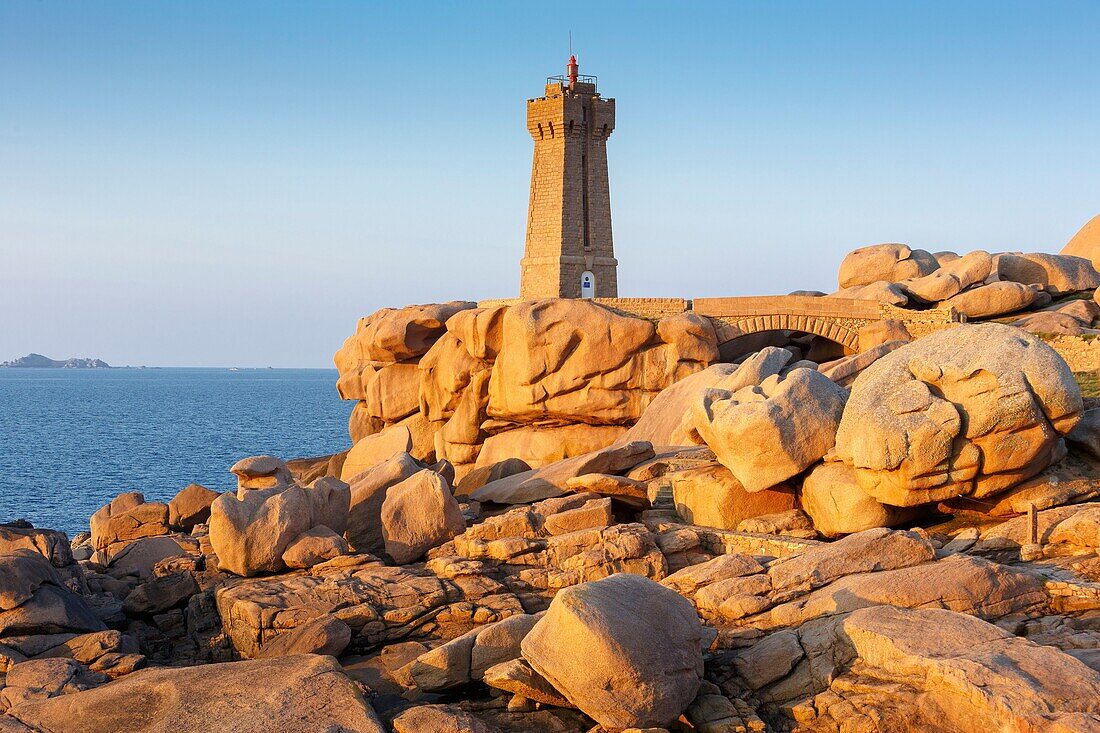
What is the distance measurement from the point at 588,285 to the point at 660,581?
28080mm

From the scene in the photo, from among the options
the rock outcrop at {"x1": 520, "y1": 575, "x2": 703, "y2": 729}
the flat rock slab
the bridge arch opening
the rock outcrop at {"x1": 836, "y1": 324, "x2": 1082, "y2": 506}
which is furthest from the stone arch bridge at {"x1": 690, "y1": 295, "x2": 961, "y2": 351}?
the flat rock slab

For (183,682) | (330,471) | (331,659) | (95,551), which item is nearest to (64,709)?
(183,682)

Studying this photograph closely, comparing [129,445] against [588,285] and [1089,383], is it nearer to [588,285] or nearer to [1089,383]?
[588,285]

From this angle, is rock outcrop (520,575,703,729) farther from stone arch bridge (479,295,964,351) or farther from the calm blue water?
the calm blue water

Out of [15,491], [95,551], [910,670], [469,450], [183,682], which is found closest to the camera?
[910,670]

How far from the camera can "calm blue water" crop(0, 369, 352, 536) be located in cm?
5265

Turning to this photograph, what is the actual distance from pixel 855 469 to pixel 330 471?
80.7 feet

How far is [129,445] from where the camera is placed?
76.8 m

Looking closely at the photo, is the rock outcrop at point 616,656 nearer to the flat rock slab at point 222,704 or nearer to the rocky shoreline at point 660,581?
the rocky shoreline at point 660,581

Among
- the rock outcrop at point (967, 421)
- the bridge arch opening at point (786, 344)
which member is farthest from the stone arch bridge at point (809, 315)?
the rock outcrop at point (967, 421)

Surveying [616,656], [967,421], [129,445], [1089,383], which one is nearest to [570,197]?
[1089,383]

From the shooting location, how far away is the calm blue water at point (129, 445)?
5265 centimetres

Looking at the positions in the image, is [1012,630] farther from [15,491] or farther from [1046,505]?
[15,491]

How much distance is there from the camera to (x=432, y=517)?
71.6 feet
